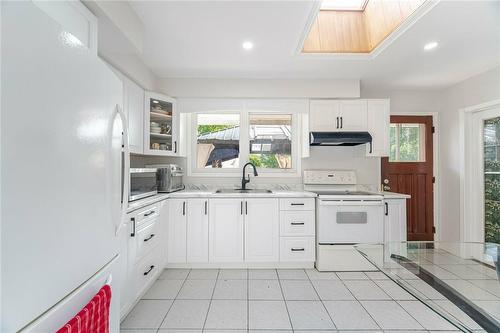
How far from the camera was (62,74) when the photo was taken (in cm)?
73

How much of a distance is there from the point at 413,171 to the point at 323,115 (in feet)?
5.76

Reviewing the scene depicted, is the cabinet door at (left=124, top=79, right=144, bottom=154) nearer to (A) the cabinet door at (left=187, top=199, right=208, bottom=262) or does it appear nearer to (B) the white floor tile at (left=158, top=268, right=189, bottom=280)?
(A) the cabinet door at (left=187, top=199, right=208, bottom=262)

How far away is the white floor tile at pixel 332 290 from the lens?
2.17 meters

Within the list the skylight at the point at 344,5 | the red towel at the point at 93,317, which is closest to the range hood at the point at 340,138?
the skylight at the point at 344,5

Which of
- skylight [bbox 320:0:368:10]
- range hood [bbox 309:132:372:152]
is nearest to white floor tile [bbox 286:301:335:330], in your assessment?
range hood [bbox 309:132:372:152]

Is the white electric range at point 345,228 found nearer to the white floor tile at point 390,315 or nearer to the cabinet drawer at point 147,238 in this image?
the white floor tile at point 390,315

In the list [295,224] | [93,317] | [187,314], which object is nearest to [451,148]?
[295,224]

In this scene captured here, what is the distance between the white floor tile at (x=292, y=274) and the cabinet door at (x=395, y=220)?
1146mm

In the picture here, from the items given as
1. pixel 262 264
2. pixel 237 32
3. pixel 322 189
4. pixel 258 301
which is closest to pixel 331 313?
pixel 258 301

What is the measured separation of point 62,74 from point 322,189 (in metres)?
3.14

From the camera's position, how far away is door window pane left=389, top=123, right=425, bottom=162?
11.6 ft

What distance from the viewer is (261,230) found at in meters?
2.79

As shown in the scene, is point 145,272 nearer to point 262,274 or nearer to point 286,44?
point 262,274

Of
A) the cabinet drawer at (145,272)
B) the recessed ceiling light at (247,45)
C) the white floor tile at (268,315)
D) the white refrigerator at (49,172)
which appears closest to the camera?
the white refrigerator at (49,172)
